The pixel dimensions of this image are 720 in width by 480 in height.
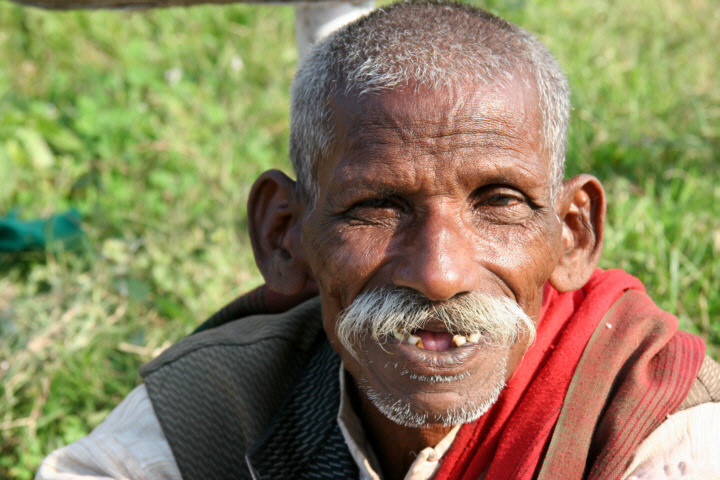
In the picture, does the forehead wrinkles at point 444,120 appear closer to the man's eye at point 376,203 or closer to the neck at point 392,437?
the man's eye at point 376,203

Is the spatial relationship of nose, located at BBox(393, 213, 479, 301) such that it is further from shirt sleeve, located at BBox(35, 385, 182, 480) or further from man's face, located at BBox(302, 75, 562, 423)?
shirt sleeve, located at BBox(35, 385, 182, 480)

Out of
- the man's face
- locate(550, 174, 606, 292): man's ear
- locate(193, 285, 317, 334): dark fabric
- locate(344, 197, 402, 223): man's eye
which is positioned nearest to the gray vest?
locate(193, 285, 317, 334): dark fabric

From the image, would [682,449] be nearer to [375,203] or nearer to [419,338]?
[419,338]

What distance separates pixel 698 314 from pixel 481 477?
164 cm

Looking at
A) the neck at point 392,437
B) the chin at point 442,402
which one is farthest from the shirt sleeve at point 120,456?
the chin at point 442,402

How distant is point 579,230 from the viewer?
8.58ft

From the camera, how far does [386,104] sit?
221 centimetres

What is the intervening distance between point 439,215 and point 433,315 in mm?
269

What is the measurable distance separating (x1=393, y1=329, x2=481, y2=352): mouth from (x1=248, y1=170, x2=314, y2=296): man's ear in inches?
21.1

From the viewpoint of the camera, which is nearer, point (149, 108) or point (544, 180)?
point (544, 180)

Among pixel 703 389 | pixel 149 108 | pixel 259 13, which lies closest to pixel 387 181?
pixel 703 389

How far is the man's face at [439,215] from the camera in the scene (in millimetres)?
2186

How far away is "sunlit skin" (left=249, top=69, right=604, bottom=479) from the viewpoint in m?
2.18

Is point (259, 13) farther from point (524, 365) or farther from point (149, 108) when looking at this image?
point (524, 365)
